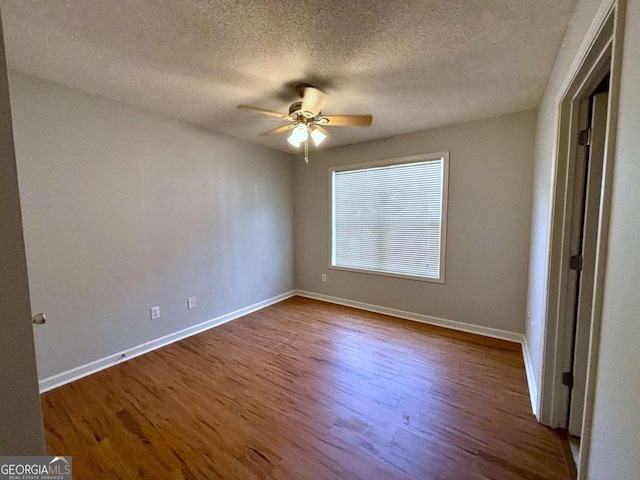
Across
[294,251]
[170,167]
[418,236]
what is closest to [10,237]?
[170,167]

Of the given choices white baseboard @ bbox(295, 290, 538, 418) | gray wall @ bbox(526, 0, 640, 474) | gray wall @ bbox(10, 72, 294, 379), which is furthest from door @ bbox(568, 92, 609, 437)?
gray wall @ bbox(10, 72, 294, 379)

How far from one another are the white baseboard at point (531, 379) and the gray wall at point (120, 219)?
311 cm

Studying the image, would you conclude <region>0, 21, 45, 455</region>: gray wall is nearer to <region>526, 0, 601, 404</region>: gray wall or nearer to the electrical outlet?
<region>526, 0, 601, 404</region>: gray wall

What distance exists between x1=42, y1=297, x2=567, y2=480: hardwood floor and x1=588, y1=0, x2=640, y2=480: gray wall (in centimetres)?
89

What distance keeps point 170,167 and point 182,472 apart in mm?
2541

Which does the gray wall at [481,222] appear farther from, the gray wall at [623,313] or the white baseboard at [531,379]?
the gray wall at [623,313]

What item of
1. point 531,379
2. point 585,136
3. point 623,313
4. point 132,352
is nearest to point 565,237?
point 585,136

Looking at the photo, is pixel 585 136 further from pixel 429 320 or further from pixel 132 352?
pixel 132 352

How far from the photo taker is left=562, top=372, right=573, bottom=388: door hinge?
5.26 ft

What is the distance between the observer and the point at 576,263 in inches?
61.0

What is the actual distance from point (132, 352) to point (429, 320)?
10.6 feet

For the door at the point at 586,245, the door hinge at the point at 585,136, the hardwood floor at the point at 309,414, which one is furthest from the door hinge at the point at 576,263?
the hardwood floor at the point at 309,414

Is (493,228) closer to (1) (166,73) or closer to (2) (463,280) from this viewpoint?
(2) (463,280)

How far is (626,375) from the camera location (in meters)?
0.72
